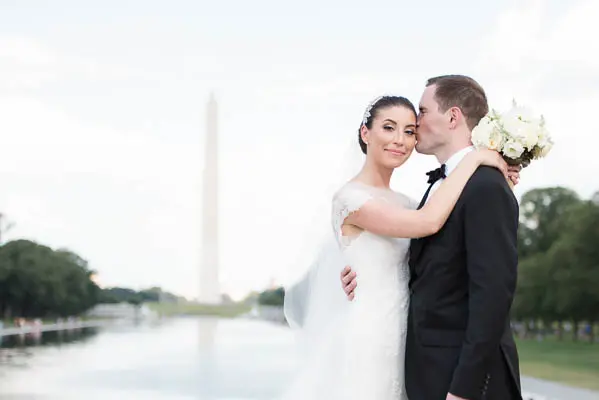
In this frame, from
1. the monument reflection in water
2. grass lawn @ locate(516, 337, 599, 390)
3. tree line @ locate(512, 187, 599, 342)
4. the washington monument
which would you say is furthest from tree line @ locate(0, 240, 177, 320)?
grass lawn @ locate(516, 337, 599, 390)

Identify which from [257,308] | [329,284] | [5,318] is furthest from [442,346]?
[257,308]

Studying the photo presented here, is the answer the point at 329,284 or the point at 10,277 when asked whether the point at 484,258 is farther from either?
the point at 10,277

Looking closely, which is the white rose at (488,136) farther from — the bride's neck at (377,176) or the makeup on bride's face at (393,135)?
the bride's neck at (377,176)

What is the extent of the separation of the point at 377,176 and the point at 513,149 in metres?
0.85

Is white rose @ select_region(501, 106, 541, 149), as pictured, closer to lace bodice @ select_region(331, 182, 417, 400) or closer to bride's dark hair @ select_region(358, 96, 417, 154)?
bride's dark hair @ select_region(358, 96, 417, 154)

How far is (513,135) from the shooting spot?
434 centimetres

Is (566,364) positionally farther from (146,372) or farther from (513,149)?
(513,149)

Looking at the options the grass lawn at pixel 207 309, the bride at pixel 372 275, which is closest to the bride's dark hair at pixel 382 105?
the bride at pixel 372 275

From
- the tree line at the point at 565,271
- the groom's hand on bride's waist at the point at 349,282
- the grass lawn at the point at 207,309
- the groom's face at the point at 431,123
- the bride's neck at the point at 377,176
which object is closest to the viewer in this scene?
the groom's face at the point at 431,123

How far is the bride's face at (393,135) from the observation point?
4785 millimetres

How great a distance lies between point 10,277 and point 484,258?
260 ft

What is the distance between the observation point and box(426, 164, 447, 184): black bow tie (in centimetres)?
459

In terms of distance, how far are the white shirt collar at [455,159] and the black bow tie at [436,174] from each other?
0.10 feet

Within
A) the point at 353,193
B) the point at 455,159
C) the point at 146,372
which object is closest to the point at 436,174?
the point at 455,159
